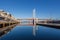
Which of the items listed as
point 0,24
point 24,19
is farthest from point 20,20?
point 0,24

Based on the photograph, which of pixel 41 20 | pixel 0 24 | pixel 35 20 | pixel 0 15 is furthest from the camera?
pixel 41 20

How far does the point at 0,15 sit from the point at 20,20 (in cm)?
5053

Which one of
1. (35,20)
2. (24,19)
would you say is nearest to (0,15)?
(35,20)

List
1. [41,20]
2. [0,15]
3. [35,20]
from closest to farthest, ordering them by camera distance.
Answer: [0,15] < [35,20] < [41,20]

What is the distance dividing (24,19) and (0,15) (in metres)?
49.7

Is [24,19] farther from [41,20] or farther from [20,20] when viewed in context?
[41,20]

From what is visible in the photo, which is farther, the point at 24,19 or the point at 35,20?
the point at 24,19

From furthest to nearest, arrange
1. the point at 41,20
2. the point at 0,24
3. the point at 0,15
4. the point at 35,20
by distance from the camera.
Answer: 1. the point at 41,20
2. the point at 35,20
3. the point at 0,15
4. the point at 0,24

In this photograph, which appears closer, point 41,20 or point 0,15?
point 0,15

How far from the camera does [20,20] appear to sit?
107 meters

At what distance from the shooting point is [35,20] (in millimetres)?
74438

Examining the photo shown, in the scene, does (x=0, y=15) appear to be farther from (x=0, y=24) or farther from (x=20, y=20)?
(x=20, y=20)

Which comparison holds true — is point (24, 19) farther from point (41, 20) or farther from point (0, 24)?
point (0, 24)

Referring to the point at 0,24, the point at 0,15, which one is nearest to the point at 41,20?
the point at 0,15
